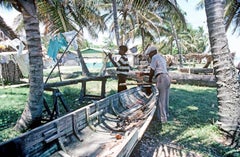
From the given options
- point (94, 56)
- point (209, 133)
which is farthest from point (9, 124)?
point (94, 56)

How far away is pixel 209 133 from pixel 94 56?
3492cm

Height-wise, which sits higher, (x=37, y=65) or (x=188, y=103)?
(x=37, y=65)

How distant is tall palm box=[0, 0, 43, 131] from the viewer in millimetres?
5297

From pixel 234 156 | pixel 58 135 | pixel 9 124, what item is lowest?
pixel 234 156

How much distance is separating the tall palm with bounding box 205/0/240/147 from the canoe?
7.11ft

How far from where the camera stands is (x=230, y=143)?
5324 millimetres

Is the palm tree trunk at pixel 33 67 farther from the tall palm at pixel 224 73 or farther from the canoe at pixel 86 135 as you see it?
the tall palm at pixel 224 73

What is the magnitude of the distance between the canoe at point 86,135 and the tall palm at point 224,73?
7.11 ft

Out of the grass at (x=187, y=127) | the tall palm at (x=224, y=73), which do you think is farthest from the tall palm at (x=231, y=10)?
the tall palm at (x=224, y=73)

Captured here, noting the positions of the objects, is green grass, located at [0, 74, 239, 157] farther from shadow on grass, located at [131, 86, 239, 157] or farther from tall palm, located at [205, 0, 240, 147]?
tall palm, located at [205, 0, 240, 147]

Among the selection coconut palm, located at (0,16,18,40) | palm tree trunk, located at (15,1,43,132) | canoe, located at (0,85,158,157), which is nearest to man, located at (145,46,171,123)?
canoe, located at (0,85,158,157)

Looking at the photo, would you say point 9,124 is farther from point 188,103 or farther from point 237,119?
point 188,103

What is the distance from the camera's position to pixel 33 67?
5.41m

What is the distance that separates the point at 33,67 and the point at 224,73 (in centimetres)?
474
